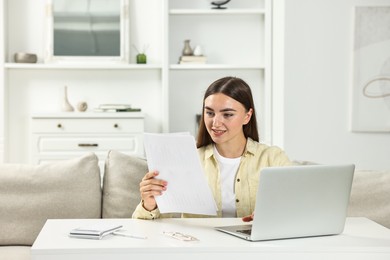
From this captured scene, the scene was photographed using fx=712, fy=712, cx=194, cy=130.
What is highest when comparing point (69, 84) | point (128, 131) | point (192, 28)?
point (192, 28)

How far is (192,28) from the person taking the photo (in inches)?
238

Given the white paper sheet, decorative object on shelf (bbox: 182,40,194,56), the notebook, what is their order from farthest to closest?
decorative object on shelf (bbox: 182,40,194,56) → the white paper sheet → the notebook

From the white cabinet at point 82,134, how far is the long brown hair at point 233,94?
273 centimetres

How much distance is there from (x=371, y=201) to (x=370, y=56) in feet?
8.51

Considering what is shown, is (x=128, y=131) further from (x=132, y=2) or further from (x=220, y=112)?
(x=220, y=112)

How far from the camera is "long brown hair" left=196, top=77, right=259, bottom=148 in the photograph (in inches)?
111

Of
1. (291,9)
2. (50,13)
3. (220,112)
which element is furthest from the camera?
(50,13)

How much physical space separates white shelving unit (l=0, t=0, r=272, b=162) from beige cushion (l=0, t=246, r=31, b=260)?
2961mm

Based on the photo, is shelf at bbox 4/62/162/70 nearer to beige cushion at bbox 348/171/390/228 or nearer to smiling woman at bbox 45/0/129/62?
smiling woman at bbox 45/0/129/62

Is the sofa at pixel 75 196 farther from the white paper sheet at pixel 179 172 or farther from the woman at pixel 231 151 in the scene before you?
the white paper sheet at pixel 179 172

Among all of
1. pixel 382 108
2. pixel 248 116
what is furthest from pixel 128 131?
pixel 248 116

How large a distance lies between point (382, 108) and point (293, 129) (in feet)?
2.27

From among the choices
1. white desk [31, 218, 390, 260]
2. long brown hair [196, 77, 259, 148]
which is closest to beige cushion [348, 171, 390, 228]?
long brown hair [196, 77, 259, 148]

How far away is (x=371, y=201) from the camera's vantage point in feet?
9.80
